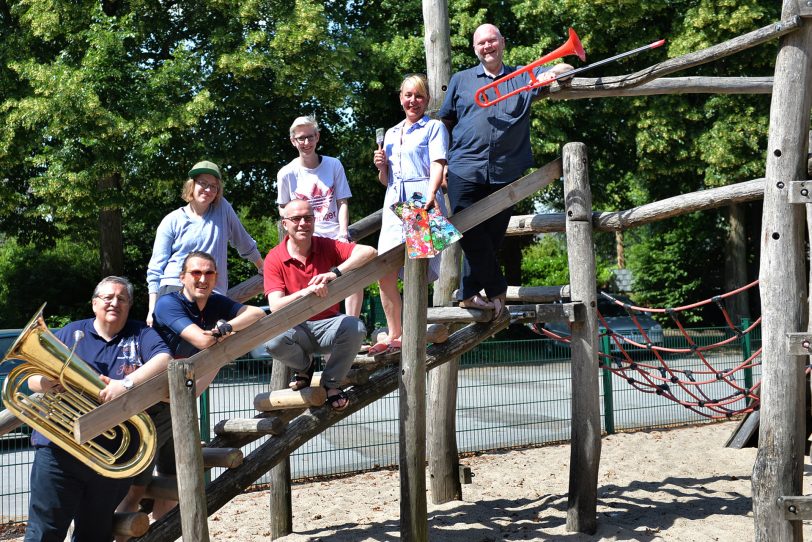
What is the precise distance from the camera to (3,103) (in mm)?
15211

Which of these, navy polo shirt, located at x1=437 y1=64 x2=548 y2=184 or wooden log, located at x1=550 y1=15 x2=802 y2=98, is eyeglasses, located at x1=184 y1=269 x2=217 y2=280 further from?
wooden log, located at x1=550 y1=15 x2=802 y2=98

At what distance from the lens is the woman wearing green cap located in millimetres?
5355

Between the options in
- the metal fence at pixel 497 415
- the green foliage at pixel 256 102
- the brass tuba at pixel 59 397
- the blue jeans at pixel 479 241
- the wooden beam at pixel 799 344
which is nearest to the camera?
the brass tuba at pixel 59 397

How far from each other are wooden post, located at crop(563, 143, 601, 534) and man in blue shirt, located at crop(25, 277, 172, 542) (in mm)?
3081

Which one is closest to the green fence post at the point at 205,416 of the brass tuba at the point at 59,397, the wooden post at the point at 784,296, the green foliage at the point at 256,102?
the brass tuba at the point at 59,397

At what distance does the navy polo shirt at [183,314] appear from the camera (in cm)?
470

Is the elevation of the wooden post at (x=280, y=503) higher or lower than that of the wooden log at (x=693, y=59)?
lower

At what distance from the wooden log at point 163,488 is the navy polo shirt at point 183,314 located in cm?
72

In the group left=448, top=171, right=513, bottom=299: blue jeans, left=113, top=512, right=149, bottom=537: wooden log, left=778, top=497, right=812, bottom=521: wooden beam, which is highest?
left=448, top=171, right=513, bottom=299: blue jeans

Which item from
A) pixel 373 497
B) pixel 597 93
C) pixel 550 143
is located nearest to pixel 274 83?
pixel 550 143

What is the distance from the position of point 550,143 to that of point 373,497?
11.0 meters

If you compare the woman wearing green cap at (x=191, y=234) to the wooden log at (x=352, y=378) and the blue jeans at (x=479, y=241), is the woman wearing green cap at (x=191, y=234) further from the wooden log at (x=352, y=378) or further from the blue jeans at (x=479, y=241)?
the blue jeans at (x=479, y=241)

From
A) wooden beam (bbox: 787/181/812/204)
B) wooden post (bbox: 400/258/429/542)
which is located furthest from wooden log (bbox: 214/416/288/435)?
wooden beam (bbox: 787/181/812/204)

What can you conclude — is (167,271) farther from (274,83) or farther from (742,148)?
(742,148)
